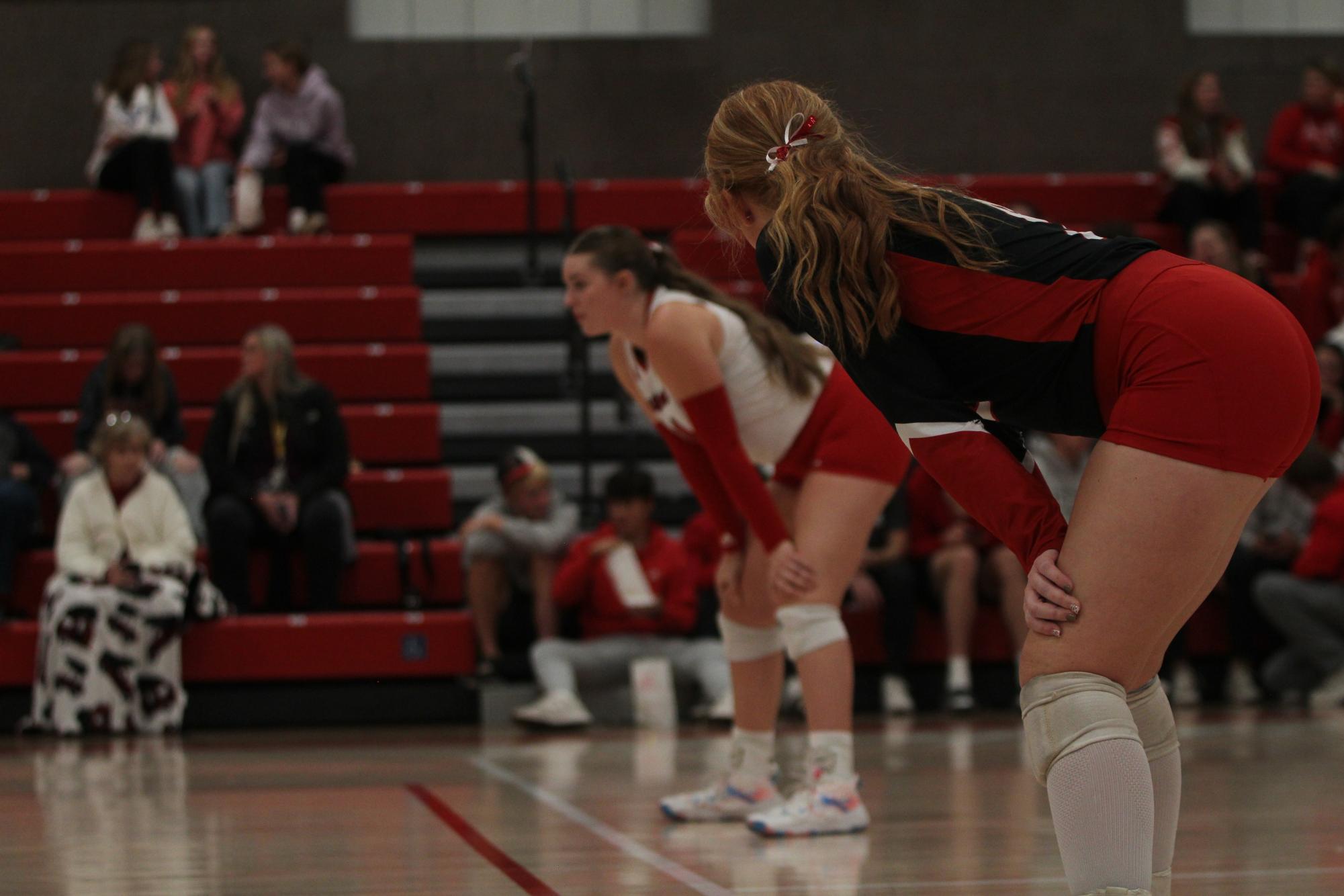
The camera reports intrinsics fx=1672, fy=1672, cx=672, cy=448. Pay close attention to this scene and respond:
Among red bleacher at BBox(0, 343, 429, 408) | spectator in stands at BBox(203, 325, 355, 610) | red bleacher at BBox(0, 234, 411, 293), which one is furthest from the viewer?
red bleacher at BBox(0, 234, 411, 293)

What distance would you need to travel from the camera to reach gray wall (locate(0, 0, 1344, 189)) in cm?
1034

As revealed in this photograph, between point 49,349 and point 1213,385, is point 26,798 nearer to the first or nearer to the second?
point 1213,385

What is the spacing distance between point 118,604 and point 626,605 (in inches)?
78.0

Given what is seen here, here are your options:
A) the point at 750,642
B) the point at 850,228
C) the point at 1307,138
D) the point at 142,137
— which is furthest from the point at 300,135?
the point at 850,228

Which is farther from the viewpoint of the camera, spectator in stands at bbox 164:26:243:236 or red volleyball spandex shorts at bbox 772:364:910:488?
spectator in stands at bbox 164:26:243:236

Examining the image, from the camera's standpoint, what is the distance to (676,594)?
6.87 m

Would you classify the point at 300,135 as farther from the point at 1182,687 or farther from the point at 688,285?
the point at 688,285

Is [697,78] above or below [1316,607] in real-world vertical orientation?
above

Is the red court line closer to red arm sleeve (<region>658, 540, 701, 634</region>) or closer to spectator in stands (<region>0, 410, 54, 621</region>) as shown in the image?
red arm sleeve (<region>658, 540, 701, 634</region>)

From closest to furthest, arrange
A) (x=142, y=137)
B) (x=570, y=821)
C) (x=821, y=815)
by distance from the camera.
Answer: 1. (x=821, y=815)
2. (x=570, y=821)
3. (x=142, y=137)

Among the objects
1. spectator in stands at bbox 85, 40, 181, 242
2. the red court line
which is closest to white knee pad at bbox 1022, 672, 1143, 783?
the red court line

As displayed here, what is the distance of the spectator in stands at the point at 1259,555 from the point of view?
7.13 meters

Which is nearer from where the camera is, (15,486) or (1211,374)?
(1211,374)

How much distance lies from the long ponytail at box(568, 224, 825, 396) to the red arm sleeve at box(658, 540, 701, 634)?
9.77 ft
